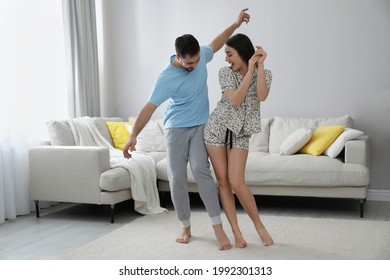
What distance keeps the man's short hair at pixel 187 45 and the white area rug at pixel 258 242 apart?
1.18 metres

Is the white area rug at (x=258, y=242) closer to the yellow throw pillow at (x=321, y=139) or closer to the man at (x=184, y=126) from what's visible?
the man at (x=184, y=126)

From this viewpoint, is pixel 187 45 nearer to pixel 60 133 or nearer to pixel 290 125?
pixel 60 133

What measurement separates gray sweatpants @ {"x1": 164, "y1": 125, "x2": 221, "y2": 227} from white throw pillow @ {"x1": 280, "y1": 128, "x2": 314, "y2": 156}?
149 centimetres

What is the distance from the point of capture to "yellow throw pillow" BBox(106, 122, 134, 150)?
18.0 ft

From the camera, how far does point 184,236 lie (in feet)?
11.8

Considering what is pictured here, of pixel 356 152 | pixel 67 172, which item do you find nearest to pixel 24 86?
pixel 67 172

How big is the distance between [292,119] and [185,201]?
2.05 meters

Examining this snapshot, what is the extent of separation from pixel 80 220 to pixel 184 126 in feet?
5.07

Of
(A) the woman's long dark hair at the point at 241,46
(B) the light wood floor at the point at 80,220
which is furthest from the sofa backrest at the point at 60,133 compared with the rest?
(A) the woman's long dark hair at the point at 241,46

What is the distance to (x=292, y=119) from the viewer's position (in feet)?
17.2

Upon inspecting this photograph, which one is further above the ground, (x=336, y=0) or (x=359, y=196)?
(x=336, y=0)
